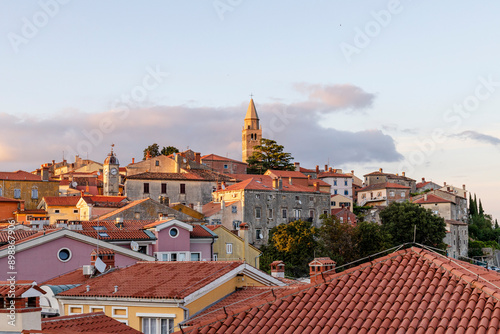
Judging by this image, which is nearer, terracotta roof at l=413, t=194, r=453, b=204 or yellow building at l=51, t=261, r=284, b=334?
yellow building at l=51, t=261, r=284, b=334

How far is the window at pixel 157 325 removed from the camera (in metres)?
16.9

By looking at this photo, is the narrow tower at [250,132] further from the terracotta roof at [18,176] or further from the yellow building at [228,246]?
the yellow building at [228,246]

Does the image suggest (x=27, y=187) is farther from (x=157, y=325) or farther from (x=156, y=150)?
(x=157, y=325)

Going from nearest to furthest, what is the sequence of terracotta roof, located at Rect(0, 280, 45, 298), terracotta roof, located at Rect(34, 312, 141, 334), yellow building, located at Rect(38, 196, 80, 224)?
1. terracotta roof, located at Rect(0, 280, 45, 298)
2. terracotta roof, located at Rect(34, 312, 141, 334)
3. yellow building, located at Rect(38, 196, 80, 224)

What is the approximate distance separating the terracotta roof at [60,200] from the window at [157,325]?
56855 mm

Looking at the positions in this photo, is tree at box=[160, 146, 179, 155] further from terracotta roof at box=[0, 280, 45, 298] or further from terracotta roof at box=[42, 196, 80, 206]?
terracotta roof at box=[0, 280, 45, 298]

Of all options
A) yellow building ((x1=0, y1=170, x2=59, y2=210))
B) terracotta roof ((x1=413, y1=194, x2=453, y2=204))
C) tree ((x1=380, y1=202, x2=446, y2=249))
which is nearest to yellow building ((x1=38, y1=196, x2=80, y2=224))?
yellow building ((x1=0, y1=170, x2=59, y2=210))

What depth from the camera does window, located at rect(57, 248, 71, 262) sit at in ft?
86.7

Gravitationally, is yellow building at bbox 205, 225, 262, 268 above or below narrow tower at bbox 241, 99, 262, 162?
below

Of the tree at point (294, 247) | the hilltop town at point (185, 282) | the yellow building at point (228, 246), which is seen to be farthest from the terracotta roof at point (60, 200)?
the yellow building at point (228, 246)

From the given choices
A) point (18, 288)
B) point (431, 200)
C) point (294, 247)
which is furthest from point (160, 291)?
point (431, 200)

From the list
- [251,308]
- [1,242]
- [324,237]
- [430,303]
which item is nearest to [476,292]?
[430,303]

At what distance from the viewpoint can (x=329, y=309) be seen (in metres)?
11.1

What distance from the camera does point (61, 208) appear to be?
72.2 meters
